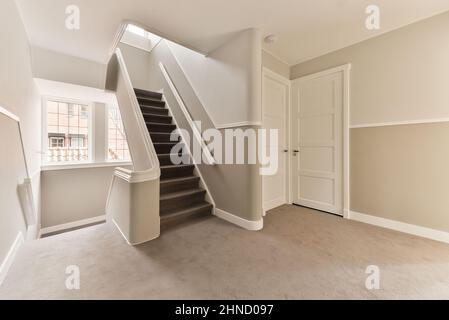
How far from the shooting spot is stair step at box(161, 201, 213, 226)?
229 cm

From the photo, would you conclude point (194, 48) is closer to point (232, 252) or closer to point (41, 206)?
point (232, 252)

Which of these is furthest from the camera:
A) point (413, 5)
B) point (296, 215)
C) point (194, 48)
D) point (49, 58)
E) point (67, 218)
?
point (67, 218)

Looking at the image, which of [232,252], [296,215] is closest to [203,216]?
[232,252]

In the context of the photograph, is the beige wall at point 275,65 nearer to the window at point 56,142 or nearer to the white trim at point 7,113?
the white trim at point 7,113

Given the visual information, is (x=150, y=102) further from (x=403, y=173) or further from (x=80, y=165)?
(x=403, y=173)

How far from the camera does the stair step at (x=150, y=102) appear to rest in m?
3.68

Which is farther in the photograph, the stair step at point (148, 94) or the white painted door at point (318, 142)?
the stair step at point (148, 94)

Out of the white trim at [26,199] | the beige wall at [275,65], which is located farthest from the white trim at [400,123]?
the white trim at [26,199]

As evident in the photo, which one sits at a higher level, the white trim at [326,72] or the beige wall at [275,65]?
the beige wall at [275,65]

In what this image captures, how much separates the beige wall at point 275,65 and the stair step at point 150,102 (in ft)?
7.52

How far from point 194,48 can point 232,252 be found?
2650 mm

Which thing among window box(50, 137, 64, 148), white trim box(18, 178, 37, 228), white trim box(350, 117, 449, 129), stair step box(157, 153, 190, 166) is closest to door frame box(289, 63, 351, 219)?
white trim box(350, 117, 449, 129)

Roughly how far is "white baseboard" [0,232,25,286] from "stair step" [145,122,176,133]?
2.14m

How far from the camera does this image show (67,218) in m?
3.55
